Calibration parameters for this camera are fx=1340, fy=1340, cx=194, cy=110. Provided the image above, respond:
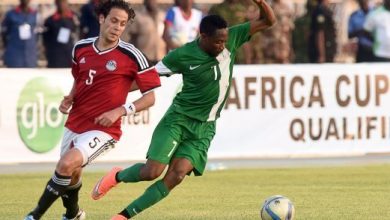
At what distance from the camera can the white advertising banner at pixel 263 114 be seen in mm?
19328

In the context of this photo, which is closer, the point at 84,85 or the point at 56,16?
the point at 84,85

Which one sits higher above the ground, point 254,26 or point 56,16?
point 254,26

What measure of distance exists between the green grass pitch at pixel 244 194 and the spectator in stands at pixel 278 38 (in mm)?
5602

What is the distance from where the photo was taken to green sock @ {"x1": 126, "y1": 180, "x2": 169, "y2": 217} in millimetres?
11680

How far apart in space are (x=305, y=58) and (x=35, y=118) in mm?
10488

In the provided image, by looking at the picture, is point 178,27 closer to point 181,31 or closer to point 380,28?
point 181,31

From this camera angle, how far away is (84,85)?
39.0 feet

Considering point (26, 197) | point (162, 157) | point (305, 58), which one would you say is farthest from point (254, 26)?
point (305, 58)

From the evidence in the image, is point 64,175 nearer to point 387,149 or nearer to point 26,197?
point 26,197

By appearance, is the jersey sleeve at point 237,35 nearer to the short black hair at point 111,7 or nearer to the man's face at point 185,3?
the short black hair at point 111,7

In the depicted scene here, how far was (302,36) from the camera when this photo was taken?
2842cm

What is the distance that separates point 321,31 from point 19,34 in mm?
6101

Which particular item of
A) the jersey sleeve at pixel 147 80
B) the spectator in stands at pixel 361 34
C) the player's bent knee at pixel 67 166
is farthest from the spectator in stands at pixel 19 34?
the player's bent knee at pixel 67 166

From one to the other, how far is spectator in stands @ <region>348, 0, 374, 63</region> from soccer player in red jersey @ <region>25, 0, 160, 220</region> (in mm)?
13588
